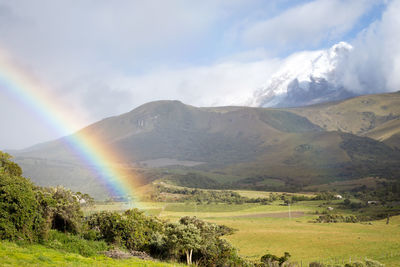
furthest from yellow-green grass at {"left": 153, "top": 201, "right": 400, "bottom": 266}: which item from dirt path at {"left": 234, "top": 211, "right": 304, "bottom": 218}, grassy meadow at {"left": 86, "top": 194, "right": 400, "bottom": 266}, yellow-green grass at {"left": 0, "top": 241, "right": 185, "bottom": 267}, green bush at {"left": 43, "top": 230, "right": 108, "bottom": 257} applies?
yellow-green grass at {"left": 0, "top": 241, "right": 185, "bottom": 267}

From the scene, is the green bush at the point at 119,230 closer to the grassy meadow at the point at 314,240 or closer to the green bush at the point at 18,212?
the green bush at the point at 18,212

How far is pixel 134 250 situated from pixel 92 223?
13.1ft

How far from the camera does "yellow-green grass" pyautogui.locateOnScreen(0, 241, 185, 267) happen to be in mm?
15597

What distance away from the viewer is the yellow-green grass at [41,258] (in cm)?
1560

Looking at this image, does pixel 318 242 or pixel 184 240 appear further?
pixel 318 242

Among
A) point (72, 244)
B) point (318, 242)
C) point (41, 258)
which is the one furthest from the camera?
point (318, 242)

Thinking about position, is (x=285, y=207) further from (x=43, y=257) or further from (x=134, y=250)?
(x=43, y=257)

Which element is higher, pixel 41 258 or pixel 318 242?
pixel 41 258

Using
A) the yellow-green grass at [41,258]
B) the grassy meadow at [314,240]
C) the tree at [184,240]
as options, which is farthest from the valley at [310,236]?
the yellow-green grass at [41,258]

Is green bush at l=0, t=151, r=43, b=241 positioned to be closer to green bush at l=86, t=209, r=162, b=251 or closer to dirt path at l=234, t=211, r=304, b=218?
green bush at l=86, t=209, r=162, b=251

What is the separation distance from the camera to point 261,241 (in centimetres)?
6241

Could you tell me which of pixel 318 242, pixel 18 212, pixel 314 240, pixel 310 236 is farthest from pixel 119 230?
pixel 310 236

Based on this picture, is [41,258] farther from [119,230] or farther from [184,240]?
[184,240]

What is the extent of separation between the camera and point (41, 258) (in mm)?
16891
